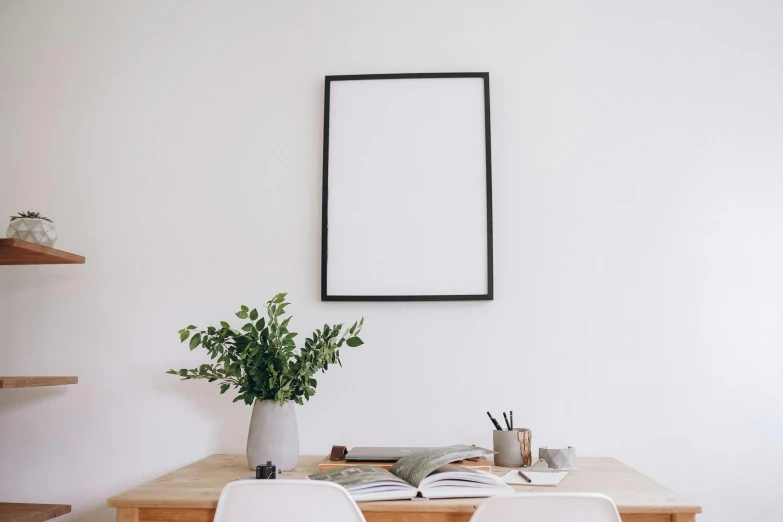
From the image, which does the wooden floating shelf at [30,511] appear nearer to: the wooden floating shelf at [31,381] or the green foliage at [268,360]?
the wooden floating shelf at [31,381]

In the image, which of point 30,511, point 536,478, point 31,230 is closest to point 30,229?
point 31,230

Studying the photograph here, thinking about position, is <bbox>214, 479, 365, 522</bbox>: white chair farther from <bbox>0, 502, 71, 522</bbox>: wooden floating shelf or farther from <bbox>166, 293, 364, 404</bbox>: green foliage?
<bbox>0, 502, 71, 522</bbox>: wooden floating shelf

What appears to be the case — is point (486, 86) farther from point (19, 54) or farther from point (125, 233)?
point (19, 54)

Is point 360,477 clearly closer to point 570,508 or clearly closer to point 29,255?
point 570,508

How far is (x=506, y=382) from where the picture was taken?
73.5 inches

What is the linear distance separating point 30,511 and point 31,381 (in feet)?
1.33

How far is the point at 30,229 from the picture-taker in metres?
1.74

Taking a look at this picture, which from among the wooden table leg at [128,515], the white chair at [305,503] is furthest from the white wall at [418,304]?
the white chair at [305,503]

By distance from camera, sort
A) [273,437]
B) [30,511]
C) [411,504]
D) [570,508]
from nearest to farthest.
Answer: [570,508] → [411,504] → [273,437] → [30,511]

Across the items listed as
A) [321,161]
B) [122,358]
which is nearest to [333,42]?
[321,161]

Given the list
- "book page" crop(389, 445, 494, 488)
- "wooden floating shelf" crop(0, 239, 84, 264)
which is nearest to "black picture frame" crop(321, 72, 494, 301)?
"book page" crop(389, 445, 494, 488)

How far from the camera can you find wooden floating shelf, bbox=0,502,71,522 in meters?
1.65

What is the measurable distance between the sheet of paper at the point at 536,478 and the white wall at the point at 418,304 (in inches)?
12.8

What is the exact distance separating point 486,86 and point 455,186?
358 mm
